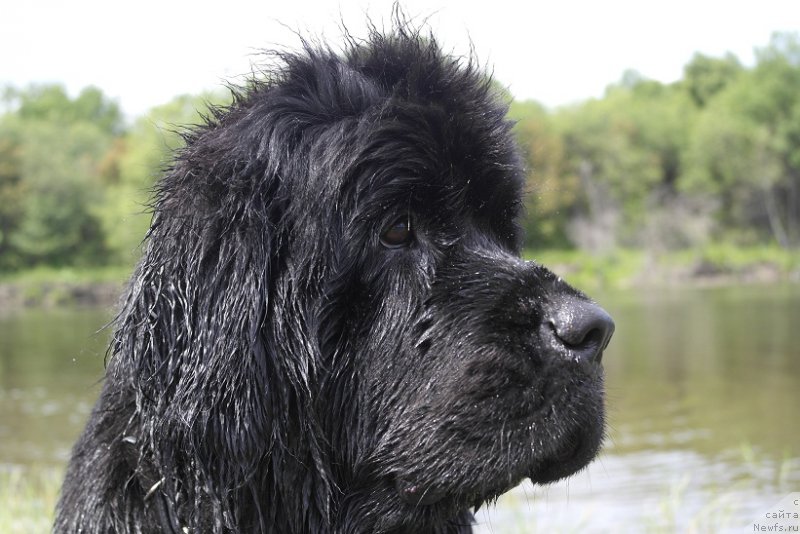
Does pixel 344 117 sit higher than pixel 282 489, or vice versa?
pixel 344 117

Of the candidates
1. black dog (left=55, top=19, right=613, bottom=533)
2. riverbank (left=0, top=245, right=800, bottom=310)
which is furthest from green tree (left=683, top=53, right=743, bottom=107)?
black dog (left=55, top=19, right=613, bottom=533)

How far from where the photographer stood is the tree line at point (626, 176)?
166 ft

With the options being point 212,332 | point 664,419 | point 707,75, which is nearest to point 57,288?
point 664,419

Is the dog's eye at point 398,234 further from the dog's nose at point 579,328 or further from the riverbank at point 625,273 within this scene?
the riverbank at point 625,273

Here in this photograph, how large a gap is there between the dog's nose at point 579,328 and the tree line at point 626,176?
4431 cm

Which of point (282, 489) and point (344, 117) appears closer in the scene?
point (282, 489)

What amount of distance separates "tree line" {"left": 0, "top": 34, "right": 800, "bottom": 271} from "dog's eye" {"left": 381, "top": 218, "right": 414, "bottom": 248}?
1741 inches

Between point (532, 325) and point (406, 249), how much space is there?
16.9 inches

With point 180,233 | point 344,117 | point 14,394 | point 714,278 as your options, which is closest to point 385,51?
point 344,117

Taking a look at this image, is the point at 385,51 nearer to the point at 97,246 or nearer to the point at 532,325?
the point at 532,325

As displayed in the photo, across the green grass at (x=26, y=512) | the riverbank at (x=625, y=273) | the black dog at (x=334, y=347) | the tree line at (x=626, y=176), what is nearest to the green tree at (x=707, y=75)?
the tree line at (x=626, y=176)

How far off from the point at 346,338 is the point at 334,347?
1.8 inches

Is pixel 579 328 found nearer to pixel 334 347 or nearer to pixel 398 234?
pixel 398 234

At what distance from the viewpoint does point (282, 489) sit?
2.33 m
